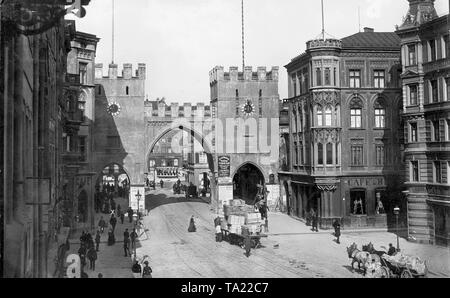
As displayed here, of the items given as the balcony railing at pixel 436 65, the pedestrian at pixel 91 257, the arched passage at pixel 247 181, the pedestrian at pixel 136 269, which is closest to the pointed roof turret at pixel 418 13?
the balcony railing at pixel 436 65

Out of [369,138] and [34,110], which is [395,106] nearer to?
[369,138]

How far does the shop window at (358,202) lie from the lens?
102ft

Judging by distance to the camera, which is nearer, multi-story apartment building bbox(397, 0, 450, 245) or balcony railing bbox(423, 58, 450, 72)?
balcony railing bbox(423, 58, 450, 72)

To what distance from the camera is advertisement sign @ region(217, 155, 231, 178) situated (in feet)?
130

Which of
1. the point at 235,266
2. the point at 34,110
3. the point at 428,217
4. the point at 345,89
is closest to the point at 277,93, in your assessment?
the point at 345,89

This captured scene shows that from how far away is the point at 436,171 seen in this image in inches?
936

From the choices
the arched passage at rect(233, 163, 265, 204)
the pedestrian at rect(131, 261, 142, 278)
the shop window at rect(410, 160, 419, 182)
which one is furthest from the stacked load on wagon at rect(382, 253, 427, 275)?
the arched passage at rect(233, 163, 265, 204)

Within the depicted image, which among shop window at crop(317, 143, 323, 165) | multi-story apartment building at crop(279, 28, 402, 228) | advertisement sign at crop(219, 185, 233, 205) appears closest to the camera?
multi-story apartment building at crop(279, 28, 402, 228)

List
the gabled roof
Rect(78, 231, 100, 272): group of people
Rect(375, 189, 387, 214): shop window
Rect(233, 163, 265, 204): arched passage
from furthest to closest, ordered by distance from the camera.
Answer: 1. Rect(233, 163, 265, 204): arched passage
2. the gabled roof
3. Rect(375, 189, 387, 214): shop window
4. Rect(78, 231, 100, 272): group of people

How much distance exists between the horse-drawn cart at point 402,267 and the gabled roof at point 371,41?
1854 cm

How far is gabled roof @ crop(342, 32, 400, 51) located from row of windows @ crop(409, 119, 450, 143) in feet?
26.5

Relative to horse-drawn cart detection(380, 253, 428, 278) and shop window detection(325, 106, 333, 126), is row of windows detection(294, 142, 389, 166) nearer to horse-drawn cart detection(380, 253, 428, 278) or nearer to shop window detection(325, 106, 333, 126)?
shop window detection(325, 106, 333, 126)

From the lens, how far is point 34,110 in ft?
42.9

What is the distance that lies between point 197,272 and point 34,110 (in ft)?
23.9
